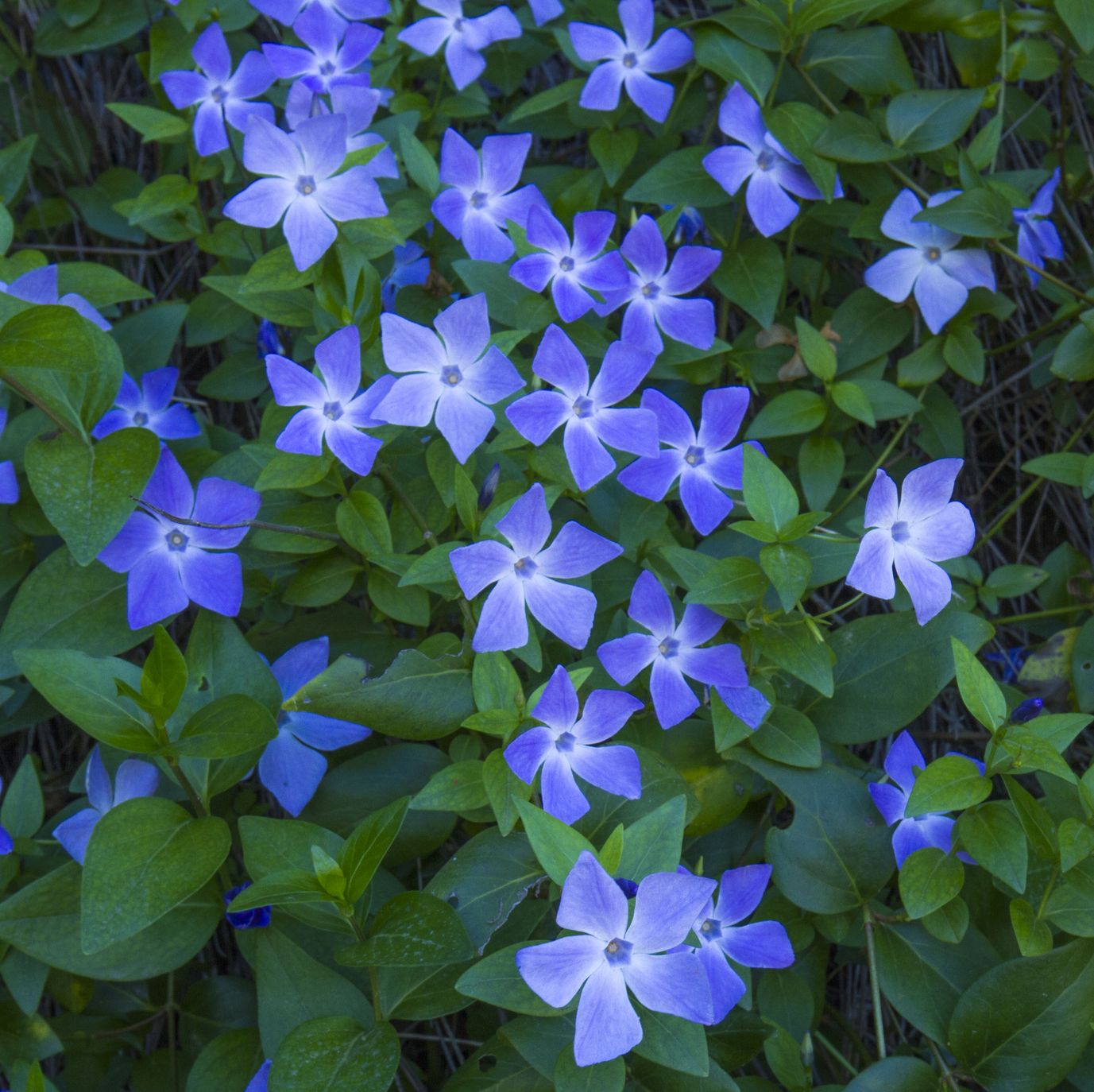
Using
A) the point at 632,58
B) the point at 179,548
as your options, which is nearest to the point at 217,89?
the point at 632,58

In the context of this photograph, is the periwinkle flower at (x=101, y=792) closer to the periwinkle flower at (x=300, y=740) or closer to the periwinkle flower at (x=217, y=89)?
the periwinkle flower at (x=300, y=740)

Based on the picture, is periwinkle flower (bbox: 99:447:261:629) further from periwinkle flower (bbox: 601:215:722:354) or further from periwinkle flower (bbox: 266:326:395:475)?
periwinkle flower (bbox: 601:215:722:354)

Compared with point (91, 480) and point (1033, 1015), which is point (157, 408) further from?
point (1033, 1015)

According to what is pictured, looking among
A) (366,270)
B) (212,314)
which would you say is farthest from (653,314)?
(212,314)

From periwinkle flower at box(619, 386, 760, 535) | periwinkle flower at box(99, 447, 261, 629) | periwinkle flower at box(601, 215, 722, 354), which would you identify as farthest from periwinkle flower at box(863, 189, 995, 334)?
periwinkle flower at box(99, 447, 261, 629)

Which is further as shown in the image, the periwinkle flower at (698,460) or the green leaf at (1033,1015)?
the periwinkle flower at (698,460)

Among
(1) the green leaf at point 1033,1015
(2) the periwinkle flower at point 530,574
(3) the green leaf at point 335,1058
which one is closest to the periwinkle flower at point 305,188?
(2) the periwinkle flower at point 530,574

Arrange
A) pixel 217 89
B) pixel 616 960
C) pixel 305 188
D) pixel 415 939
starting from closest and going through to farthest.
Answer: pixel 616 960
pixel 415 939
pixel 305 188
pixel 217 89
